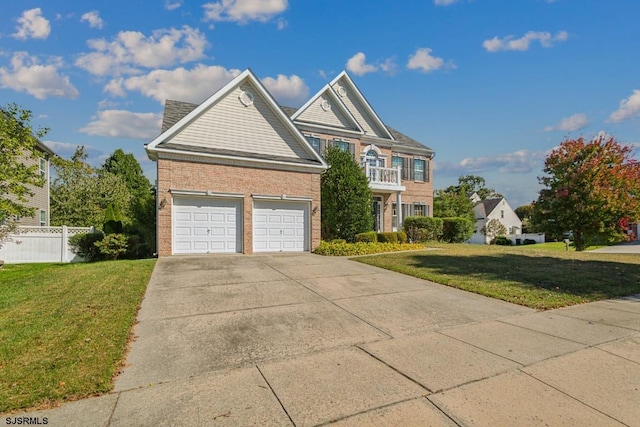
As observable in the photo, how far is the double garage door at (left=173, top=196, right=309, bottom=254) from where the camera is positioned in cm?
1373

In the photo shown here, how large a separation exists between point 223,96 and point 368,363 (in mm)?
13514

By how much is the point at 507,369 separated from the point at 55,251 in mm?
18533

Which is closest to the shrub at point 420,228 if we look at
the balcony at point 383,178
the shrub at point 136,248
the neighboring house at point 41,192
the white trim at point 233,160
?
the balcony at point 383,178

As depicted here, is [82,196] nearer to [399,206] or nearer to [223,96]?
[223,96]

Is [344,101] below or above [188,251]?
above

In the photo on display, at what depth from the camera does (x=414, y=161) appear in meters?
25.3

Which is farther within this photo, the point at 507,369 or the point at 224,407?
the point at 507,369

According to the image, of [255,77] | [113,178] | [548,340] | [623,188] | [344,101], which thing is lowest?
[548,340]

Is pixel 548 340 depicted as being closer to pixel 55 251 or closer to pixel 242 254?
pixel 242 254

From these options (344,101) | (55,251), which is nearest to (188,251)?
(55,251)

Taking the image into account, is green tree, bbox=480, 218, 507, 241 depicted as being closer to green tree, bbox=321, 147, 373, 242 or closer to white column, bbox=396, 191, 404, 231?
white column, bbox=396, 191, 404, 231

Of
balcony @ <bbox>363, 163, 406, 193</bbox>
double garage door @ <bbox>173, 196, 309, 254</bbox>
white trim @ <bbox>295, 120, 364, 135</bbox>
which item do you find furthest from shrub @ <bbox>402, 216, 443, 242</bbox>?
double garage door @ <bbox>173, 196, 309, 254</bbox>

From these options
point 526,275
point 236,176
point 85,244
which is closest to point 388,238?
point 236,176

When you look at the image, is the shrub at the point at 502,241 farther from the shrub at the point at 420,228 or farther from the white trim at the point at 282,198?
the white trim at the point at 282,198
